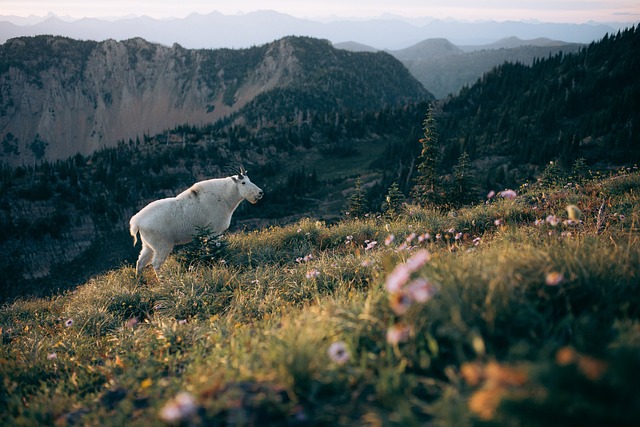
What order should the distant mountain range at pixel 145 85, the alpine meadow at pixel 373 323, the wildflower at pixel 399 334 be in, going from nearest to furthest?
the alpine meadow at pixel 373 323 → the wildflower at pixel 399 334 → the distant mountain range at pixel 145 85

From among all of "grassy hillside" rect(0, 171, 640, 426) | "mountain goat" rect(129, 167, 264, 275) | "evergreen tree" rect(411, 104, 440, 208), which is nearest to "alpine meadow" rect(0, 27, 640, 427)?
"grassy hillside" rect(0, 171, 640, 426)

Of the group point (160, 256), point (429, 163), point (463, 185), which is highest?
point (429, 163)

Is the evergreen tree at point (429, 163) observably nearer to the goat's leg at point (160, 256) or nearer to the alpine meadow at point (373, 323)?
the alpine meadow at point (373, 323)

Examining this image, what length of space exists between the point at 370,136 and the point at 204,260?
107398 millimetres

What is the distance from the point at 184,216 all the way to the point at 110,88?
216 meters

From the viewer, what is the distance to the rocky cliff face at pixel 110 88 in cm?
17112

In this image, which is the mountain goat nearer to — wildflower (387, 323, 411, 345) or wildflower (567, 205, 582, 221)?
wildflower (387, 323, 411, 345)

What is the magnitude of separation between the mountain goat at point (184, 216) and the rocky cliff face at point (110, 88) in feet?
553

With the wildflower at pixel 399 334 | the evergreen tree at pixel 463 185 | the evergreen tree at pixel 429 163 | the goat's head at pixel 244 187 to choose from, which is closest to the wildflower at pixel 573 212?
the wildflower at pixel 399 334

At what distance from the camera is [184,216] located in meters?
9.02

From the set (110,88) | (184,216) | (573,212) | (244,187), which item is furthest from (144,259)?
(110,88)

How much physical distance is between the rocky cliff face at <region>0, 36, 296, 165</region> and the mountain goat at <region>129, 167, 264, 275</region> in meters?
169

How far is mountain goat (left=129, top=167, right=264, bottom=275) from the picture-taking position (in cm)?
869

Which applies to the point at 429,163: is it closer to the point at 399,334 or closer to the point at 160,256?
the point at 160,256
